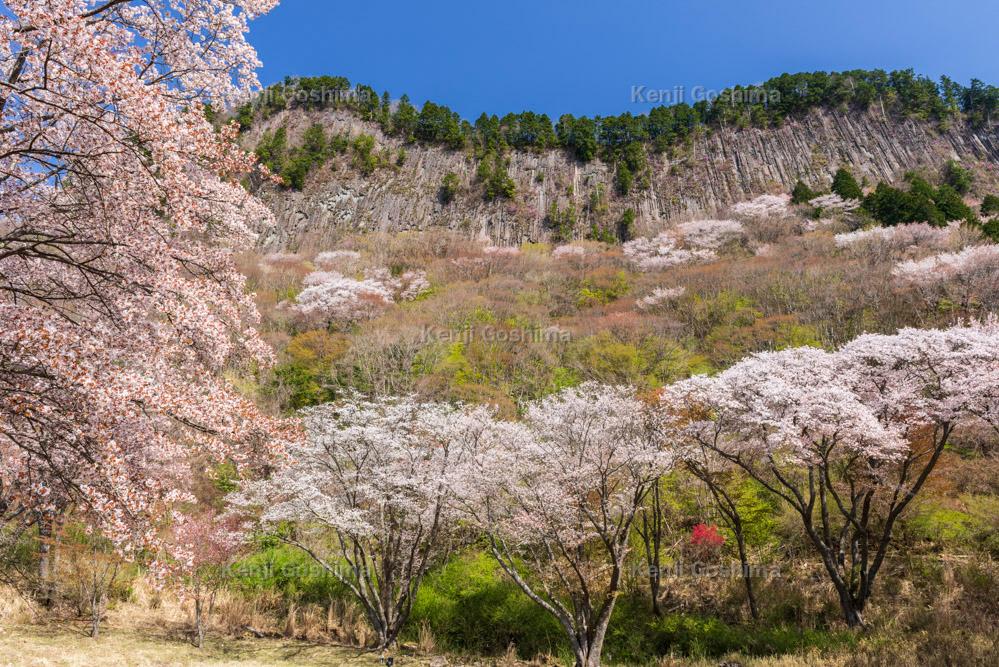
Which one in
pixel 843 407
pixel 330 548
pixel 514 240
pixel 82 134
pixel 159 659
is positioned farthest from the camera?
pixel 514 240

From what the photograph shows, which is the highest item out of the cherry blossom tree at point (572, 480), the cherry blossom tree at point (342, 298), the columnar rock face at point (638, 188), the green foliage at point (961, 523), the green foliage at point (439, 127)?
the green foliage at point (439, 127)

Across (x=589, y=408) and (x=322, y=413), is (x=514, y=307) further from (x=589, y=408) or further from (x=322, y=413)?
(x=589, y=408)

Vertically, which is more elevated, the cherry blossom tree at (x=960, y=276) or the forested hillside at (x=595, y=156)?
the forested hillside at (x=595, y=156)

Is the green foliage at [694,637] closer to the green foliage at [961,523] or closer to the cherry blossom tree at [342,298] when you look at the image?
the green foliage at [961,523]

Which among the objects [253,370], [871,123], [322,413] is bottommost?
[322,413]

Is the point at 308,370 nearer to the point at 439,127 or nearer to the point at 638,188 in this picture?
the point at 638,188

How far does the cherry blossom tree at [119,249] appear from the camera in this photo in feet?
13.4

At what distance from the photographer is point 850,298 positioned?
25.1 meters

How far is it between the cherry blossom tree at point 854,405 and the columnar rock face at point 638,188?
45965 millimetres

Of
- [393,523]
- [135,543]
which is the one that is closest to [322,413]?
[393,523]

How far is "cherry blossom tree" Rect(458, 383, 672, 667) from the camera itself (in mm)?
11008

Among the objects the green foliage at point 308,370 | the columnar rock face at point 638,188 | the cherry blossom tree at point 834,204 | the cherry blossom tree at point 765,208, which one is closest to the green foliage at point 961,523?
the green foliage at point 308,370

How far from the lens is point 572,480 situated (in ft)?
36.7

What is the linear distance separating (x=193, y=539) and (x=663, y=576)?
1268 centimetres
